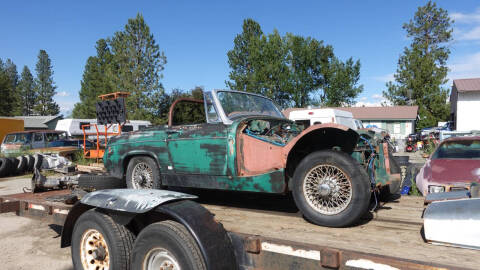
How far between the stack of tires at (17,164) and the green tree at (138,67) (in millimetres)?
22407

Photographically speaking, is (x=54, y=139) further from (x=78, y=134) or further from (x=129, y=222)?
(x=129, y=222)

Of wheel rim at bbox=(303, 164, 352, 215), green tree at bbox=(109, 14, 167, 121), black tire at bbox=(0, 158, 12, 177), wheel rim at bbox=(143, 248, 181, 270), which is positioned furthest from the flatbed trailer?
green tree at bbox=(109, 14, 167, 121)

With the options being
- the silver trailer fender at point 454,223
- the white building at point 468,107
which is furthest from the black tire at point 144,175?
the white building at point 468,107

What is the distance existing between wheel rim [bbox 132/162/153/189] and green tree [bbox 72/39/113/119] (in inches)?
1901

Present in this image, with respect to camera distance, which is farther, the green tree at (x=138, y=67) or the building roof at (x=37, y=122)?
the building roof at (x=37, y=122)

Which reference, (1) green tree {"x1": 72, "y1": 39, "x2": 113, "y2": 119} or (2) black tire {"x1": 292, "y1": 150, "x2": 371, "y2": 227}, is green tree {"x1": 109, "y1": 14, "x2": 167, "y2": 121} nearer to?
(1) green tree {"x1": 72, "y1": 39, "x2": 113, "y2": 119}

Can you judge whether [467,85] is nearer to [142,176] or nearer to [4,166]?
[142,176]

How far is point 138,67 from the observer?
34.9m

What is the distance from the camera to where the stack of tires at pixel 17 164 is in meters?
12.6

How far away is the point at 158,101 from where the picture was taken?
36.4m

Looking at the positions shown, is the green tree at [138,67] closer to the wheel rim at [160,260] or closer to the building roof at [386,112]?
the building roof at [386,112]

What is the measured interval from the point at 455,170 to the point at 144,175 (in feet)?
14.6

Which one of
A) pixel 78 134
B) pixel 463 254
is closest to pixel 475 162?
pixel 463 254

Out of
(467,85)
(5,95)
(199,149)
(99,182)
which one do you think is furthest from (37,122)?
(199,149)
